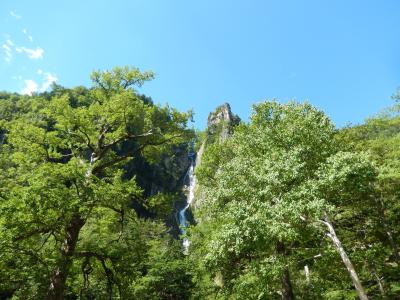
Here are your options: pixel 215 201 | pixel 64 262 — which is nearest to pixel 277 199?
pixel 215 201

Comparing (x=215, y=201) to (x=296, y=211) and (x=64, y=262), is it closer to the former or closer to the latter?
(x=296, y=211)

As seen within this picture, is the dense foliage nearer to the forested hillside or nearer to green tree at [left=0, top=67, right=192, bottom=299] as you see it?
the forested hillside

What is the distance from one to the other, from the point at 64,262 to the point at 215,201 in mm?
6924

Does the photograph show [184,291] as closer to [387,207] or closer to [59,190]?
[387,207]

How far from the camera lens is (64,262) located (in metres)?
10.6

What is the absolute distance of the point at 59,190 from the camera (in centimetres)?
982

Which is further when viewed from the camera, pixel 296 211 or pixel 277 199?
pixel 277 199

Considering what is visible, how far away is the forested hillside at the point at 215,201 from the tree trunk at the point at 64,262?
0.13ft

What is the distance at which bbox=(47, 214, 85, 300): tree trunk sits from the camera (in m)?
10.8

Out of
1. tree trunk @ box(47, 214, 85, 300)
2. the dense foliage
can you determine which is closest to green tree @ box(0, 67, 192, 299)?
tree trunk @ box(47, 214, 85, 300)

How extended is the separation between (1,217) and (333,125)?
13954 millimetres

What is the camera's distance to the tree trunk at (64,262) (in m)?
10.8

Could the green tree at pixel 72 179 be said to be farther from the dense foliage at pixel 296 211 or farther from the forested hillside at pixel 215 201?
the dense foliage at pixel 296 211

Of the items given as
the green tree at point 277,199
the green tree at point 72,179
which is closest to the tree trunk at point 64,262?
the green tree at point 72,179
